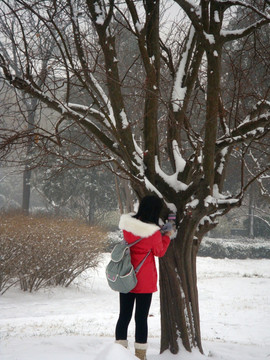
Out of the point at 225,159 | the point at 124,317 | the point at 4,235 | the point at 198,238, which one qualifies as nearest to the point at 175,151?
the point at 225,159

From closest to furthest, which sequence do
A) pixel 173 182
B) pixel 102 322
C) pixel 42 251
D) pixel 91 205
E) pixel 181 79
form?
pixel 173 182 → pixel 181 79 → pixel 102 322 → pixel 42 251 → pixel 91 205

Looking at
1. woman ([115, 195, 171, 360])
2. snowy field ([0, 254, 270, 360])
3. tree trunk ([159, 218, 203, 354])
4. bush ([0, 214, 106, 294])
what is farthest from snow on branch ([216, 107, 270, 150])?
bush ([0, 214, 106, 294])

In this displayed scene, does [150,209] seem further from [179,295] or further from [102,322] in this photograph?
[102,322]

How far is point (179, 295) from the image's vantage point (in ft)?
12.9

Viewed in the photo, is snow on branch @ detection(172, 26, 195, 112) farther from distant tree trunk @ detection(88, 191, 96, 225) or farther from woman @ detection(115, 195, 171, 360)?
distant tree trunk @ detection(88, 191, 96, 225)

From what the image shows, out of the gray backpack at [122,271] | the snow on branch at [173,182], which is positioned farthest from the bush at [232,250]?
the gray backpack at [122,271]

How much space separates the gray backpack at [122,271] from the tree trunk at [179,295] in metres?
0.58

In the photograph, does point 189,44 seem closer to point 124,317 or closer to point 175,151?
point 175,151

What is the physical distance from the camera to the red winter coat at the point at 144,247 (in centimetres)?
343

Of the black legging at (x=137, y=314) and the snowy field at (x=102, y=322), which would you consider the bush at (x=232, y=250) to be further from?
the black legging at (x=137, y=314)

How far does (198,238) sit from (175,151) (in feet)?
3.34

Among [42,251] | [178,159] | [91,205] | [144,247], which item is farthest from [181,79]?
[91,205]

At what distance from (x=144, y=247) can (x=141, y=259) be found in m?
0.12

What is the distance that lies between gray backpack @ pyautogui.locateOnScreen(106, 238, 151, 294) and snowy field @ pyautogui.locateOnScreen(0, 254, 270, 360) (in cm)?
73
